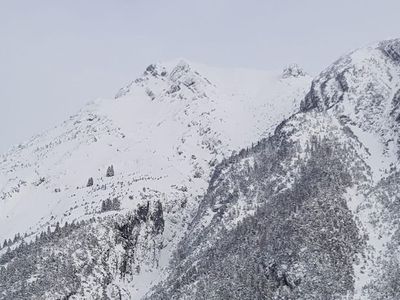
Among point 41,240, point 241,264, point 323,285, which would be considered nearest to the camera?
point 323,285

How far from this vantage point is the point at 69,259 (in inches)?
7608

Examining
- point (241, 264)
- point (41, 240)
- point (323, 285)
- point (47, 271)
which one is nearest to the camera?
point (323, 285)

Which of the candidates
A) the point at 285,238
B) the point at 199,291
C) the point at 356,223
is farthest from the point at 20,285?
the point at 356,223

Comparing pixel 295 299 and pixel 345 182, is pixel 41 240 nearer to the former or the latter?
pixel 295 299

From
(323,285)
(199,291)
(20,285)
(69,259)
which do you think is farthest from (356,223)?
(20,285)

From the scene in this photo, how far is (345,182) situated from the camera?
7761 inches

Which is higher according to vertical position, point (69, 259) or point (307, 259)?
point (69, 259)

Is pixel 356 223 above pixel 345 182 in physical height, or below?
below

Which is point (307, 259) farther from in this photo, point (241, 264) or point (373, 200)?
point (373, 200)

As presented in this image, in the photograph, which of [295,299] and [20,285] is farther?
[20,285]

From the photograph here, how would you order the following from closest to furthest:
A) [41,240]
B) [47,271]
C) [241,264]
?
[241,264] → [47,271] → [41,240]

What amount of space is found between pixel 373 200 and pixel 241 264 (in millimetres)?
48388


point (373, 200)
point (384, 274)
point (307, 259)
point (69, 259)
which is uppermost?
point (69, 259)

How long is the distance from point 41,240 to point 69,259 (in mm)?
13083
